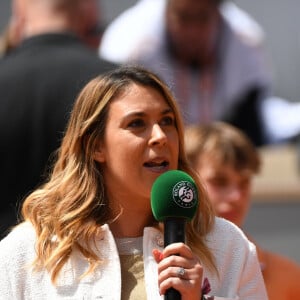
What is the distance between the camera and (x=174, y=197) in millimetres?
3275

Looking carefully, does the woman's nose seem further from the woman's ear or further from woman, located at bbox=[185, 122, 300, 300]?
woman, located at bbox=[185, 122, 300, 300]

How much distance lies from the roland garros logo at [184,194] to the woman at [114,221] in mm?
170

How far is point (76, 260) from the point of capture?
11.5 feet

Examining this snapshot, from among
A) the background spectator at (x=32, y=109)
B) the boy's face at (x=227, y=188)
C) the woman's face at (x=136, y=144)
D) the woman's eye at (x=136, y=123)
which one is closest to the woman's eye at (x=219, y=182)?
the boy's face at (x=227, y=188)

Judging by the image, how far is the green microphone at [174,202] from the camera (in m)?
3.22

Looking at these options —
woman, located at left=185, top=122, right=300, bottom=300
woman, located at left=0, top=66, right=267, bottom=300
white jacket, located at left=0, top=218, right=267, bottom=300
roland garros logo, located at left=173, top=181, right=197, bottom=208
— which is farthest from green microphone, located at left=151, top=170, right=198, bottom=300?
woman, located at left=185, top=122, right=300, bottom=300

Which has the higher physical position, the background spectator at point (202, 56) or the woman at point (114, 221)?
the background spectator at point (202, 56)

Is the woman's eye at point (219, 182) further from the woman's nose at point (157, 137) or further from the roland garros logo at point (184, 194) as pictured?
the roland garros logo at point (184, 194)

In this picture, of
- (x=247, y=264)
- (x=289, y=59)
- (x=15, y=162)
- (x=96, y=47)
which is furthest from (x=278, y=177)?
(x=247, y=264)

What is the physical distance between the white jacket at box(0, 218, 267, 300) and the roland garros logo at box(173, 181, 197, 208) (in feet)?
0.96

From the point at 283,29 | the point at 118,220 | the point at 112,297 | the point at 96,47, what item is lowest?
the point at 112,297

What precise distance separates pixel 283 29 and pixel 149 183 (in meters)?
6.20

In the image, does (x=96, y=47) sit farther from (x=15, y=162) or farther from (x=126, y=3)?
(x=126, y=3)

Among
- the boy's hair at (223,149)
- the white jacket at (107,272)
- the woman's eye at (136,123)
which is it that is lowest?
the white jacket at (107,272)
